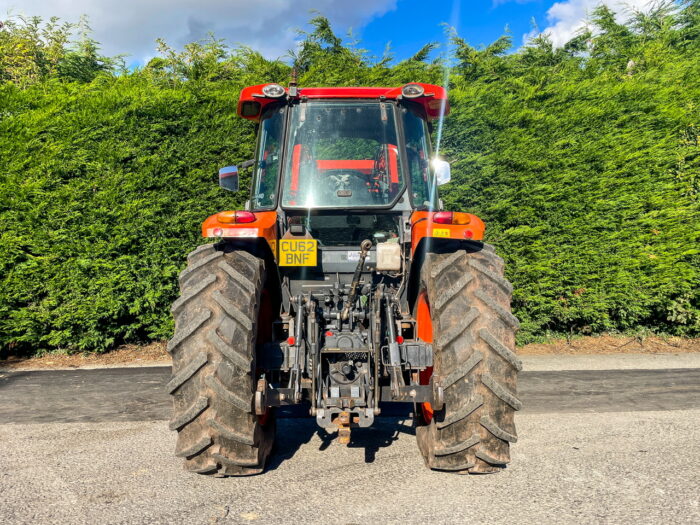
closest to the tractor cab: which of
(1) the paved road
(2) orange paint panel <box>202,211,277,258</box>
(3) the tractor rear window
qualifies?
(3) the tractor rear window

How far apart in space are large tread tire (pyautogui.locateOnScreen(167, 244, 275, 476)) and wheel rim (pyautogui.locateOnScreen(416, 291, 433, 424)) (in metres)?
1.09

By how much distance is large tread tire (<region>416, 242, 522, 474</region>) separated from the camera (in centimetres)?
304

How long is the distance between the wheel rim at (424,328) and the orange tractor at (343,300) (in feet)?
0.05

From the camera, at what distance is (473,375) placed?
3.04 m

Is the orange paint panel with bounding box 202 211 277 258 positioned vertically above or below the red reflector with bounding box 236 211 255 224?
below

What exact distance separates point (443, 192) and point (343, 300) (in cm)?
424

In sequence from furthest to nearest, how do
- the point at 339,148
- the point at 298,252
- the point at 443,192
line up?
the point at 443,192 < the point at 339,148 < the point at 298,252

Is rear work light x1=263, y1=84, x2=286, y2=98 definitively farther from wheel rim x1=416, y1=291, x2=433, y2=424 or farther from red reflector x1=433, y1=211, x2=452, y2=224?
wheel rim x1=416, y1=291, x2=433, y2=424

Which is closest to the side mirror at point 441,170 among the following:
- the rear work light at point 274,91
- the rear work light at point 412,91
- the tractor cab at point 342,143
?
the tractor cab at point 342,143

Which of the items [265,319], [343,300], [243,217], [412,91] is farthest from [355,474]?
[412,91]

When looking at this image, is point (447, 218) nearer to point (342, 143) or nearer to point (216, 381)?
point (342, 143)

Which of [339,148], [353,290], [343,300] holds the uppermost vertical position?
[339,148]

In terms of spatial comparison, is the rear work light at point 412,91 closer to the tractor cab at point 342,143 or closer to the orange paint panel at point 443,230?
the tractor cab at point 342,143

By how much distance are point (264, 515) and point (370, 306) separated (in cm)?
136
